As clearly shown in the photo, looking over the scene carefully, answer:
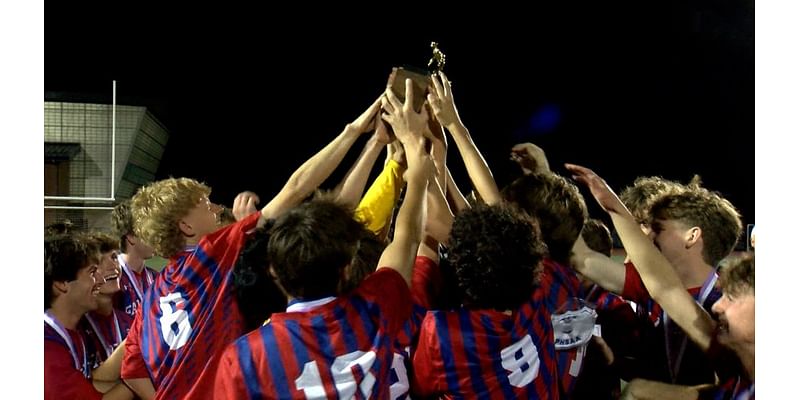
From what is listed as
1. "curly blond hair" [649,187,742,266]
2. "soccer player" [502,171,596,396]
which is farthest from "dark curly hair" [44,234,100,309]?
"curly blond hair" [649,187,742,266]

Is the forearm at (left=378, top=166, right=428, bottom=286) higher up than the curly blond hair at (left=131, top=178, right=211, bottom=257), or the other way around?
the forearm at (left=378, top=166, right=428, bottom=286)

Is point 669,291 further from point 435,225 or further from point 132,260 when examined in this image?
point 132,260

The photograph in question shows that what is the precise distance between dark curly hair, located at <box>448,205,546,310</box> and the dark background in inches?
61.6

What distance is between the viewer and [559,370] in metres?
1.93

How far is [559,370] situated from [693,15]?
75.4 inches

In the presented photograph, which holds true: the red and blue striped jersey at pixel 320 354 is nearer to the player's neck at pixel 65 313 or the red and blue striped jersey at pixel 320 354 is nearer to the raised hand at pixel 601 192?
the raised hand at pixel 601 192

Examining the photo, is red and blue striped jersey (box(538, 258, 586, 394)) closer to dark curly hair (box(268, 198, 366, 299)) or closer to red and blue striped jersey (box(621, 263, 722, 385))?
red and blue striped jersey (box(621, 263, 722, 385))

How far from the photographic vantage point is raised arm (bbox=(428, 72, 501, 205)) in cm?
198

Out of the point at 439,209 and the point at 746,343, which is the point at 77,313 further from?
the point at 746,343

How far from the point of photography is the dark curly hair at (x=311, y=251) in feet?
4.67

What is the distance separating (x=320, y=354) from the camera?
1393 mm

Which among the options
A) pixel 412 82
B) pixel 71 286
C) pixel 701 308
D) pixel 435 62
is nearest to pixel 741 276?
pixel 701 308
